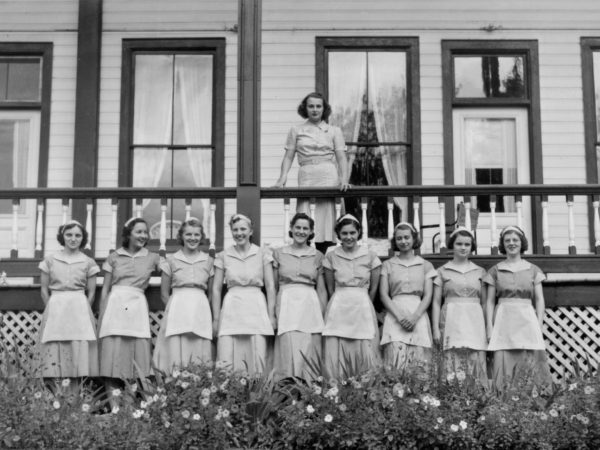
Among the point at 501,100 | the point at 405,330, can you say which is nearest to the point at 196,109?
the point at 501,100

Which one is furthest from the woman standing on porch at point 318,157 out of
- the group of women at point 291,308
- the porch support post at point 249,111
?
the group of women at point 291,308

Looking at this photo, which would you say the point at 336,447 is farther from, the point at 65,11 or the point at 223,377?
the point at 65,11

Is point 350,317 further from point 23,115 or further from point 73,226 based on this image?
point 23,115

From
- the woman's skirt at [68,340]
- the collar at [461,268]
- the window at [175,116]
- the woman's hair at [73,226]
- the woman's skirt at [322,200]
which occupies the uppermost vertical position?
the window at [175,116]

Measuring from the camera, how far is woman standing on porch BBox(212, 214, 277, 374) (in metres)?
8.51

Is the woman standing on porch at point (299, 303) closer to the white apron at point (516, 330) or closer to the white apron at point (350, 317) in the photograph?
the white apron at point (350, 317)

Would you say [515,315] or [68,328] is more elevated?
[515,315]

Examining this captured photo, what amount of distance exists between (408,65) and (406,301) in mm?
4544

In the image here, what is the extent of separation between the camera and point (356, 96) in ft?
40.9

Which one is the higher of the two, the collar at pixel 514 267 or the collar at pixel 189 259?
the collar at pixel 189 259

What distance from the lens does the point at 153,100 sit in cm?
1247

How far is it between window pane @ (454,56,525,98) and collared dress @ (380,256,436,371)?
4.15m

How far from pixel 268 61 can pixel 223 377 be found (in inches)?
228

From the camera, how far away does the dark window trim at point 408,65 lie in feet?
39.9
